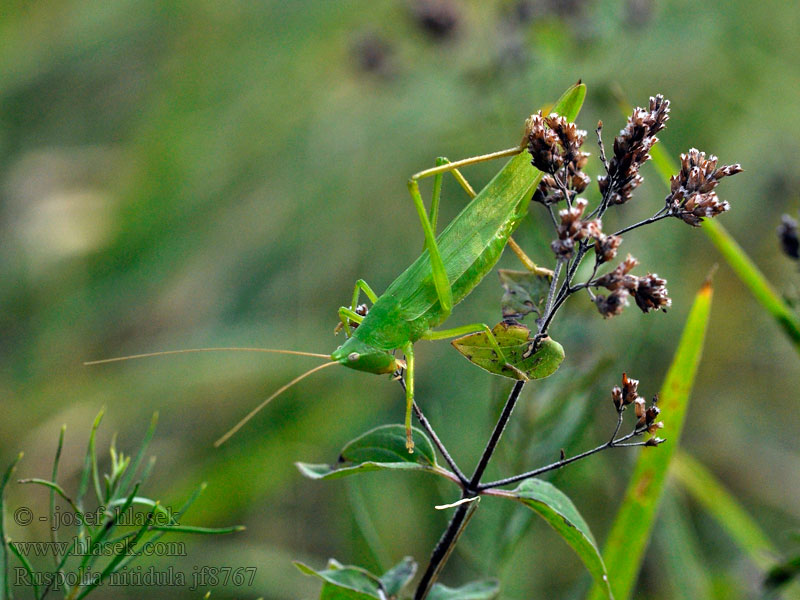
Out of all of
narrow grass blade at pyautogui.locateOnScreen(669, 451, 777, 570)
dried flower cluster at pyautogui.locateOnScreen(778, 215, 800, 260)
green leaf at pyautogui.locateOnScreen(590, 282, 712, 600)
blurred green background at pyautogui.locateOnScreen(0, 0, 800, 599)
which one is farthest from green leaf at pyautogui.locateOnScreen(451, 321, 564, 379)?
narrow grass blade at pyautogui.locateOnScreen(669, 451, 777, 570)

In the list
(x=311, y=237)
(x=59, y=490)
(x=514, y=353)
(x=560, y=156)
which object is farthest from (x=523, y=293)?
(x=311, y=237)

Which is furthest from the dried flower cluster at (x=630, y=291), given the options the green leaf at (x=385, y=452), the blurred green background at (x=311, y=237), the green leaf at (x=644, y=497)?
the blurred green background at (x=311, y=237)

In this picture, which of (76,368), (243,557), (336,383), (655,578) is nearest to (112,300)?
(76,368)

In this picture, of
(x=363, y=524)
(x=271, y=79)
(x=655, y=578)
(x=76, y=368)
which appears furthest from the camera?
(x=271, y=79)

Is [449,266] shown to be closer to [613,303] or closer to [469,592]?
[613,303]

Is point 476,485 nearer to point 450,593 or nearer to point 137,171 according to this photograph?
point 450,593

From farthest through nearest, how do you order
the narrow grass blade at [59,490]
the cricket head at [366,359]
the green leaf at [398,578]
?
1. the cricket head at [366,359]
2. the green leaf at [398,578]
3. the narrow grass blade at [59,490]

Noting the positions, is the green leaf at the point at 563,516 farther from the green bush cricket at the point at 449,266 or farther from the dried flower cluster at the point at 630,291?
the green bush cricket at the point at 449,266

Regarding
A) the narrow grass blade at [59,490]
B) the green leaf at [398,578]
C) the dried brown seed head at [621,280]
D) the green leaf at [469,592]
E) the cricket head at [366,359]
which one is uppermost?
the narrow grass blade at [59,490]
